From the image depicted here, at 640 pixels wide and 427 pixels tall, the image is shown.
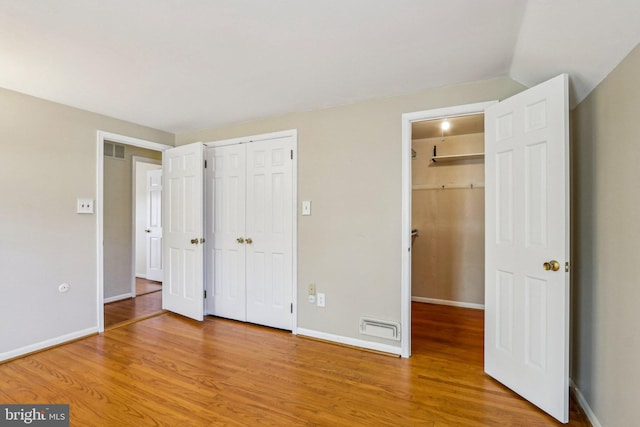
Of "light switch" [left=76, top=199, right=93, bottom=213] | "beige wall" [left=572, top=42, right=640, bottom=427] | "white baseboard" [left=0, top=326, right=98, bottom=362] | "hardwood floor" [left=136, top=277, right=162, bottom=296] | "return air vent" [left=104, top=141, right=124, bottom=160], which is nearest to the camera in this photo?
"beige wall" [left=572, top=42, right=640, bottom=427]

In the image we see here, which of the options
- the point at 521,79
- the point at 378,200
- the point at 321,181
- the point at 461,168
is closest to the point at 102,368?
the point at 321,181

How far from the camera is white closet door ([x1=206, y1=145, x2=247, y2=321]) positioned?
11.3ft

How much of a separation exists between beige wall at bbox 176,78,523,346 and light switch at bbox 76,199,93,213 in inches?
79.0

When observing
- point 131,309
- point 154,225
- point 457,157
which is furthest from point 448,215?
point 154,225

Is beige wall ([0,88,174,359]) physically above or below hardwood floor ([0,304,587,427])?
above

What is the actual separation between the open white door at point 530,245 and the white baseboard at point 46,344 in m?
3.55

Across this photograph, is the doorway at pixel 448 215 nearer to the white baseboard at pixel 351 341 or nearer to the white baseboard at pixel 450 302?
the white baseboard at pixel 450 302

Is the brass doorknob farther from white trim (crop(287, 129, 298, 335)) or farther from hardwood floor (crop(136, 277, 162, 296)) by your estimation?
hardwood floor (crop(136, 277, 162, 296))

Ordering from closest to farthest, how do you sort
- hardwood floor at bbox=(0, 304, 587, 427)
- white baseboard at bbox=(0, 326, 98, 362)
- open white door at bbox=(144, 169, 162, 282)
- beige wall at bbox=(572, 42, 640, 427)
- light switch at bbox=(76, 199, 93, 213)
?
beige wall at bbox=(572, 42, 640, 427)
hardwood floor at bbox=(0, 304, 587, 427)
white baseboard at bbox=(0, 326, 98, 362)
light switch at bbox=(76, 199, 93, 213)
open white door at bbox=(144, 169, 162, 282)

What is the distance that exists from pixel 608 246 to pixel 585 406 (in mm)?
991

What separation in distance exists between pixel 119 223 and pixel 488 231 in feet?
15.0

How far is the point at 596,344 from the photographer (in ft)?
5.81

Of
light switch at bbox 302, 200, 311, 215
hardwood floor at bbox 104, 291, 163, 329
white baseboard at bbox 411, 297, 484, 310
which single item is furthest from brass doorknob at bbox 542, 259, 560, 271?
hardwood floor at bbox 104, 291, 163, 329

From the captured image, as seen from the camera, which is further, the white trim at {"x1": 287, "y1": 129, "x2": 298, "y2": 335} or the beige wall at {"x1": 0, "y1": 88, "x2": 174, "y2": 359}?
the white trim at {"x1": 287, "y1": 129, "x2": 298, "y2": 335}
